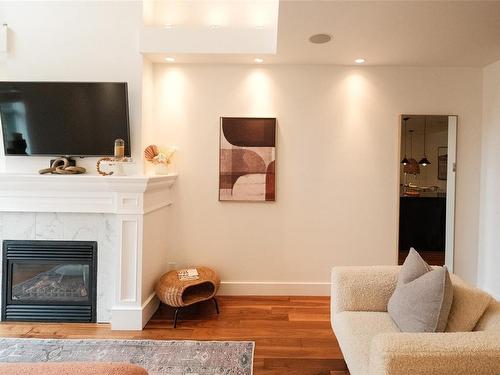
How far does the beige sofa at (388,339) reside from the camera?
1188 mm

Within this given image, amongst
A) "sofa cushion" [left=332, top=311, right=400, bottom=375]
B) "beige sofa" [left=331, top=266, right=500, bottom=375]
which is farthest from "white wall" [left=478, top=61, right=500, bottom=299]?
"sofa cushion" [left=332, top=311, right=400, bottom=375]

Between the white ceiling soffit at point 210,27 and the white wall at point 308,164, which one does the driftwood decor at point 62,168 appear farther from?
the white ceiling soffit at point 210,27

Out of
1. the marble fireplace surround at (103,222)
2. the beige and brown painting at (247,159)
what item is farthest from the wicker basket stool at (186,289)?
the beige and brown painting at (247,159)

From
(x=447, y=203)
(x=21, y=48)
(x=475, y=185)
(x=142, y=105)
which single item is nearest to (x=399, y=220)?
(x=447, y=203)

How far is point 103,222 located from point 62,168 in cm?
65

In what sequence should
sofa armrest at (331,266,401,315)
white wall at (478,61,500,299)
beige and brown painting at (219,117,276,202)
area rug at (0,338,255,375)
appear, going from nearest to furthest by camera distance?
sofa armrest at (331,266,401,315)
area rug at (0,338,255,375)
white wall at (478,61,500,299)
beige and brown painting at (219,117,276,202)

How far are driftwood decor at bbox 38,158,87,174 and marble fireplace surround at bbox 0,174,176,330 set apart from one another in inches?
9.3

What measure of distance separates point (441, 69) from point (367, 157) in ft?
3.86

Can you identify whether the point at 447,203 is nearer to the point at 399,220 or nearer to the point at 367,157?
the point at 399,220

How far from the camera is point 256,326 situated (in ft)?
9.21

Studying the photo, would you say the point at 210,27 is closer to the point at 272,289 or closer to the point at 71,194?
the point at 71,194

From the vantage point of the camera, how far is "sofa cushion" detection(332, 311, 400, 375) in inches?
63.0

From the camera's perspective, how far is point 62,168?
2.96 m

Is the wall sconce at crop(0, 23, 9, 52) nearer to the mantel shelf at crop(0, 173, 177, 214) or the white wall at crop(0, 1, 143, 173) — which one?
the white wall at crop(0, 1, 143, 173)
